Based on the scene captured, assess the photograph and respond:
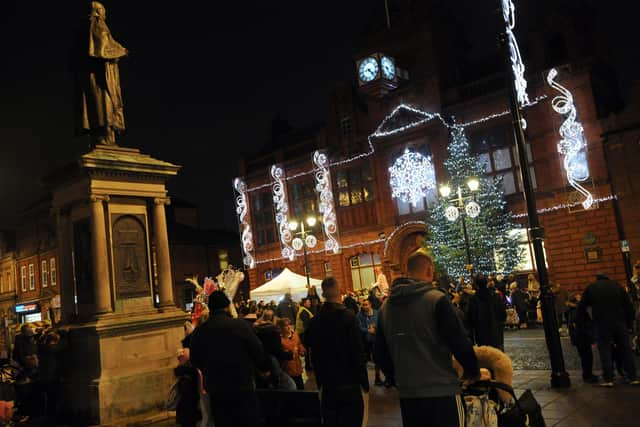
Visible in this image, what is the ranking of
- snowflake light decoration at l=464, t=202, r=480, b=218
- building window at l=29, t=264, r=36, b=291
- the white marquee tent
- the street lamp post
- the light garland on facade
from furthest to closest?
building window at l=29, t=264, r=36, b=291 < the light garland on facade < the white marquee tent < snowflake light decoration at l=464, t=202, r=480, b=218 < the street lamp post

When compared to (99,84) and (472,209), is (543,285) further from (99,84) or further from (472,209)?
(472,209)

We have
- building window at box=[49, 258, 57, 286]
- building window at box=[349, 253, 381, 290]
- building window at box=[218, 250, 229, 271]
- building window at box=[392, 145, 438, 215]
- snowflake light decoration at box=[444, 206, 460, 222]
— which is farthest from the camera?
building window at box=[218, 250, 229, 271]

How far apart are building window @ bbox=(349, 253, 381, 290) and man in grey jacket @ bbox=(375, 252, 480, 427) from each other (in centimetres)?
2901

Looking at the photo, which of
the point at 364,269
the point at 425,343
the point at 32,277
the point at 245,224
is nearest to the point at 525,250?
the point at 364,269

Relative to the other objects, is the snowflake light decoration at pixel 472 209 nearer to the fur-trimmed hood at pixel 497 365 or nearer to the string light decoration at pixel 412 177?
the string light decoration at pixel 412 177

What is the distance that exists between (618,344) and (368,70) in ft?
82.8

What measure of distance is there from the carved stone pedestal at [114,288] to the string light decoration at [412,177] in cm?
2105

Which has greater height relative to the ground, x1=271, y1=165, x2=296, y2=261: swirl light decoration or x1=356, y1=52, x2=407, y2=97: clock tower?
x1=356, y1=52, x2=407, y2=97: clock tower

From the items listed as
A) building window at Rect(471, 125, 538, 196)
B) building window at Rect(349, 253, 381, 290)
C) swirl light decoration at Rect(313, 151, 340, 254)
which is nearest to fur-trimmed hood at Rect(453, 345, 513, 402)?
building window at Rect(471, 125, 538, 196)

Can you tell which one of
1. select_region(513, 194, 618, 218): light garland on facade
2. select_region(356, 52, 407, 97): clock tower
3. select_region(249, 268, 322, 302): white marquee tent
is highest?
select_region(356, 52, 407, 97): clock tower

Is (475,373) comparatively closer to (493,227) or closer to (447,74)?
(493,227)

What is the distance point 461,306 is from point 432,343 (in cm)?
912

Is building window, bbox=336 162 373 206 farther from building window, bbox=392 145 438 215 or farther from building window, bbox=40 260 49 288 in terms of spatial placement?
building window, bbox=40 260 49 288

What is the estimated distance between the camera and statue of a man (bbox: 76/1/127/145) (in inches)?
452
